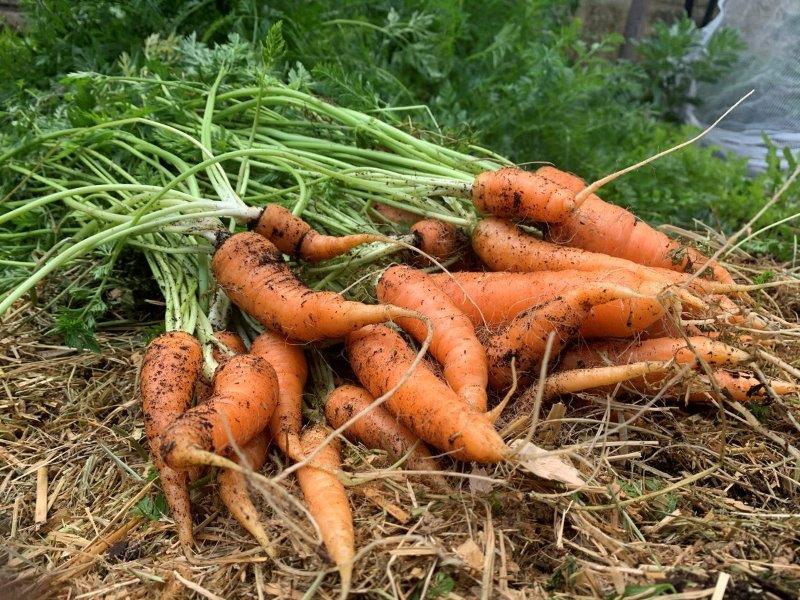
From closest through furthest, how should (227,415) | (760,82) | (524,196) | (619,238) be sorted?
(227,415), (524,196), (619,238), (760,82)

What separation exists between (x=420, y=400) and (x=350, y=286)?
19.9 inches

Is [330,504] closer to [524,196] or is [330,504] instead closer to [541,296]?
[541,296]

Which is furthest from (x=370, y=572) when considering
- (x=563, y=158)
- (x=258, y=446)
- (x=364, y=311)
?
(x=563, y=158)

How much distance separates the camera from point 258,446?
1833mm

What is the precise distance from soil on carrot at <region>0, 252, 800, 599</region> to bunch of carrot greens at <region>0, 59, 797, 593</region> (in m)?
0.07

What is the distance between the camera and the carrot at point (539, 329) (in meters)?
1.90

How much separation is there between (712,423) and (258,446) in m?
1.37

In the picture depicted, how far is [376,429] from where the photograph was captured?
1.85 m

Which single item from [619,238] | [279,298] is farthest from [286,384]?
[619,238]

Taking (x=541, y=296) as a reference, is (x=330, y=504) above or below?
below

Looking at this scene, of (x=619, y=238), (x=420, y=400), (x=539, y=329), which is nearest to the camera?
(x=420, y=400)

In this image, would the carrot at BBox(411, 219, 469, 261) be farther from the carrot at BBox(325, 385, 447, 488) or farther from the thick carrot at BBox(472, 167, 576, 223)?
the carrot at BBox(325, 385, 447, 488)

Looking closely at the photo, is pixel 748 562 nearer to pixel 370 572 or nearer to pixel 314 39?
pixel 370 572

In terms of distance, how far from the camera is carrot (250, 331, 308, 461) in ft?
5.97
